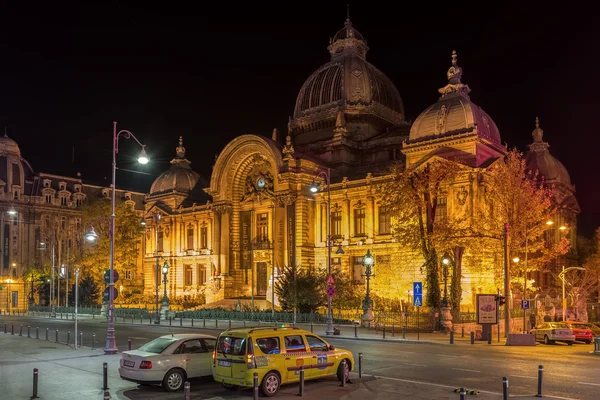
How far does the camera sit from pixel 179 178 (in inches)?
3282

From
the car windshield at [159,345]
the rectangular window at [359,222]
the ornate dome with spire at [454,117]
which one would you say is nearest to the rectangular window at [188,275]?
the rectangular window at [359,222]

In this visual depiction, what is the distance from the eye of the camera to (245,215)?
231 feet

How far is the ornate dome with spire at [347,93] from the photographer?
69.4 metres

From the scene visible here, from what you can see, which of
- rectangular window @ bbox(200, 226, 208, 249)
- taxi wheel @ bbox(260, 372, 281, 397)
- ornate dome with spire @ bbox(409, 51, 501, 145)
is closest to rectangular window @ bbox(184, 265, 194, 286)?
rectangular window @ bbox(200, 226, 208, 249)

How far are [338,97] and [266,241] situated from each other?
1861 centimetres

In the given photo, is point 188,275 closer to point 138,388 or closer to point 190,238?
point 190,238

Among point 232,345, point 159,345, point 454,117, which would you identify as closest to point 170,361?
point 159,345

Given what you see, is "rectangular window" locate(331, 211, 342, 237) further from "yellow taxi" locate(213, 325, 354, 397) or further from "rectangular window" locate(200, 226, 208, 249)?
"yellow taxi" locate(213, 325, 354, 397)

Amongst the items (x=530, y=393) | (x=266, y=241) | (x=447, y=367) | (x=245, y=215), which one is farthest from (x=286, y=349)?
(x=245, y=215)

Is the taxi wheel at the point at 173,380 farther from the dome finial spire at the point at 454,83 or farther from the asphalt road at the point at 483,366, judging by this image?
the dome finial spire at the point at 454,83

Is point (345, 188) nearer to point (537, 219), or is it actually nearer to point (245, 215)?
point (245, 215)

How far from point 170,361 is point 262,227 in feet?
170

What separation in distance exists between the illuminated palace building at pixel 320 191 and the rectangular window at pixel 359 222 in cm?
14

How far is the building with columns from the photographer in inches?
2126
